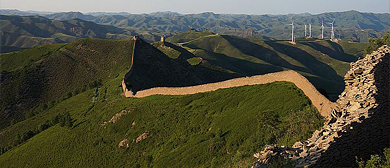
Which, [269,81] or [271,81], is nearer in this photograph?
[271,81]

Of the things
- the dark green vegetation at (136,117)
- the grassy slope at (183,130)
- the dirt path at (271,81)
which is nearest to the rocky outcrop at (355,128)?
the dark green vegetation at (136,117)

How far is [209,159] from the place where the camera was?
37.2 m

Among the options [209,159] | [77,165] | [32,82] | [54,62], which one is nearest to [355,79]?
[209,159]

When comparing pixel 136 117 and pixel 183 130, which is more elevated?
pixel 183 130

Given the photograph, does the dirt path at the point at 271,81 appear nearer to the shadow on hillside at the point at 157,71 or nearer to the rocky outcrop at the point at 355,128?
the rocky outcrop at the point at 355,128

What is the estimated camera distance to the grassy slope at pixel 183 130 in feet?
115

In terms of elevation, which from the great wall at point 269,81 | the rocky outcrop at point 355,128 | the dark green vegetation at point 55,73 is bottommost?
the dark green vegetation at point 55,73

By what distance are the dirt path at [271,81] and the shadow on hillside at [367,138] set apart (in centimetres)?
1081

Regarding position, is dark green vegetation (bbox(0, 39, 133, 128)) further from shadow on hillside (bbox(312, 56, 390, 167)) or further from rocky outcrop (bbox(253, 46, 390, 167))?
shadow on hillside (bbox(312, 56, 390, 167))

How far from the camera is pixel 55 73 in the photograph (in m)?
130

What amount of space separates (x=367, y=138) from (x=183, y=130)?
1256 inches

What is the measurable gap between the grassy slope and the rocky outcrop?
21.7ft

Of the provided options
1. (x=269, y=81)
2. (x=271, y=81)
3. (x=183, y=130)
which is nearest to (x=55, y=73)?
(x=183, y=130)

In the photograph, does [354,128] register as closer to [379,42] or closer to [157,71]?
[379,42]
